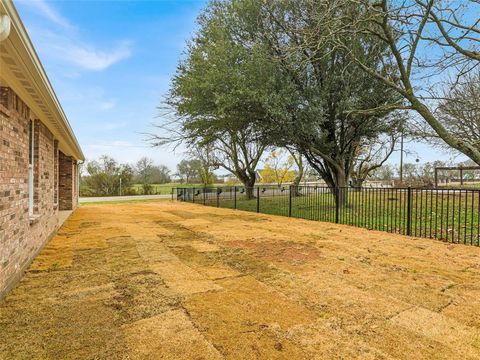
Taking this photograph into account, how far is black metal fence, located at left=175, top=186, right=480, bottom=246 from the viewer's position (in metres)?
6.70

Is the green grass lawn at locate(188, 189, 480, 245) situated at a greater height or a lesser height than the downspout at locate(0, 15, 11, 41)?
lesser

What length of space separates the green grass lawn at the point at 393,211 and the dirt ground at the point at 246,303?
4.70ft

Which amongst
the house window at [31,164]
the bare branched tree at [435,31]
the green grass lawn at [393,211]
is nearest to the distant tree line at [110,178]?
the green grass lawn at [393,211]

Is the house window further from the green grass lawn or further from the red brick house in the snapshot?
the green grass lawn

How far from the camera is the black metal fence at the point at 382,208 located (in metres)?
6.70

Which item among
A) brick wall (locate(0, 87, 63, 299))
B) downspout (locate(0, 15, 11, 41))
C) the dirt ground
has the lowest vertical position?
the dirt ground

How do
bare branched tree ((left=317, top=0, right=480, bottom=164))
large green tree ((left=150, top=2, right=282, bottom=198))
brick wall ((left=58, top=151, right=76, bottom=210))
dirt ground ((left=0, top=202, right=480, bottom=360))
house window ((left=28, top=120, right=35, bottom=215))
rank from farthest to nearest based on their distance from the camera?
brick wall ((left=58, top=151, right=76, bottom=210)) < large green tree ((left=150, top=2, right=282, bottom=198)) < bare branched tree ((left=317, top=0, right=480, bottom=164)) < house window ((left=28, top=120, right=35, bottom=215)) < dirt ground ((left=0, top=202, right=480, bottom=360))

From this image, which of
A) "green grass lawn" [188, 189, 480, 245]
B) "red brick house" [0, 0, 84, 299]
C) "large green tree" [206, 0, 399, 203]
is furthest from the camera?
"large green tree" [206, 0, 399, 203]

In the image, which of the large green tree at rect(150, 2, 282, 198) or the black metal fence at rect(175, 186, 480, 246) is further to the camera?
the large green tree at rect(150, 2, 282, 198)

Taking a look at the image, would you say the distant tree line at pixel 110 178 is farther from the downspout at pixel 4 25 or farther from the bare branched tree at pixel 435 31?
the downspout at pixel 4 25

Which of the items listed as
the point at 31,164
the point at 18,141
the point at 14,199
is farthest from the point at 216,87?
the point at 14,199

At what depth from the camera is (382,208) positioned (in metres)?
11.7

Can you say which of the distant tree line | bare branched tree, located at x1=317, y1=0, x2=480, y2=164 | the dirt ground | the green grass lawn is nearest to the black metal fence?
the green grass lawn

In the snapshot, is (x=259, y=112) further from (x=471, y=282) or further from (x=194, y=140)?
(x=471, y=282)
